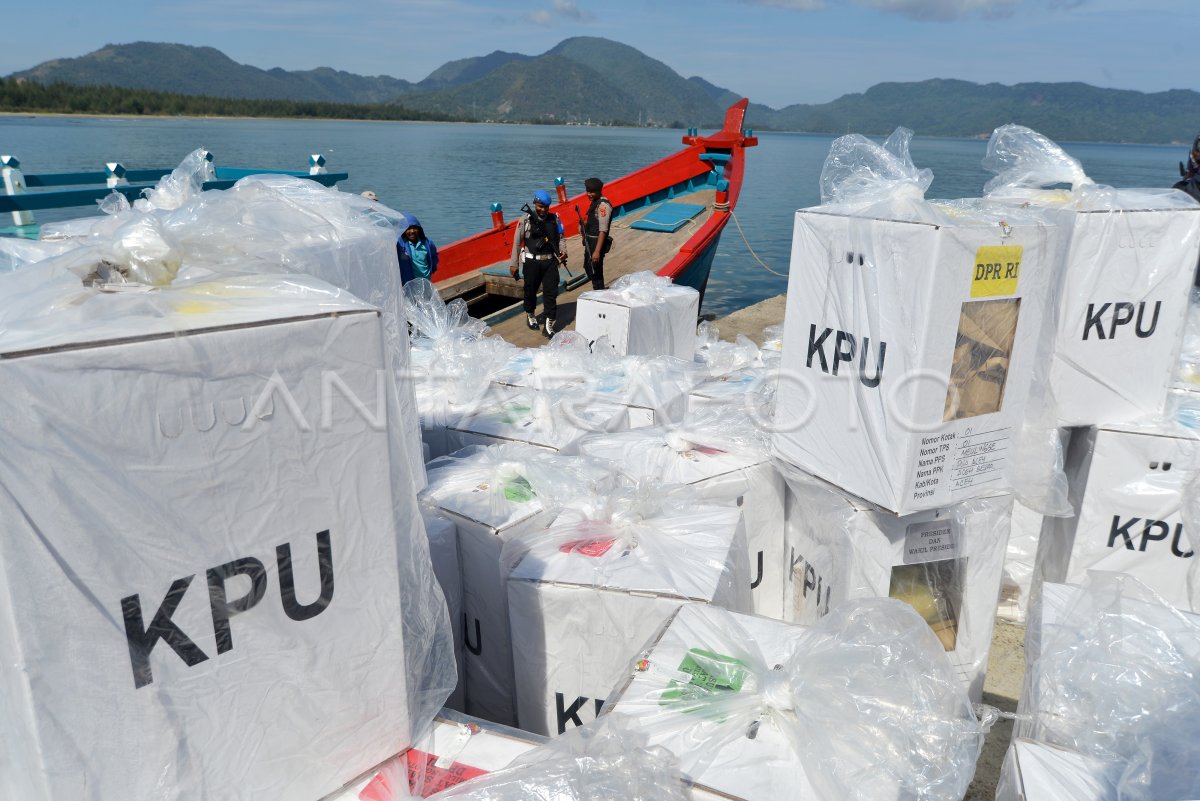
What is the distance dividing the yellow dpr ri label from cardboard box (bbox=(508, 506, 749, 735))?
0.93 metres

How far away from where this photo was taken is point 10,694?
104 centimetres

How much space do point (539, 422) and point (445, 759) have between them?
187 cm

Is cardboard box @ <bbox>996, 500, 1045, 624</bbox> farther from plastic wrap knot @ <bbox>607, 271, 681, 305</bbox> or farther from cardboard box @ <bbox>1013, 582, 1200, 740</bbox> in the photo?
plastic wrap knot @ <bbox>607, 271, 681, 305</bbox>

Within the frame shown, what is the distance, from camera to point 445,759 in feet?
5.01

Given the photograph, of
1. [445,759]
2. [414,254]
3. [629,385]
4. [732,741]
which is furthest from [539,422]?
[414,254]

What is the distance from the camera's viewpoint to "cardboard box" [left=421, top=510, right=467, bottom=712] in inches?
88.7

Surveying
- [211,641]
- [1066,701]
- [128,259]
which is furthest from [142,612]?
[1066,701]

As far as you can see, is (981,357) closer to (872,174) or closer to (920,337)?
(920,337)

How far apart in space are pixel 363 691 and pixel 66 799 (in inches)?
18.3

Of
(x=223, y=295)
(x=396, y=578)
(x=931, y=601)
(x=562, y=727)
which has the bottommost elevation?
(x=562, y=727)

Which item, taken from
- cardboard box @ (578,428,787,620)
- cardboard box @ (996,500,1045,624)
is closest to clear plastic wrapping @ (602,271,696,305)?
cardboard box @ (578,428,787,620)

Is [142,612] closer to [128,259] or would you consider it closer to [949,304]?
[128,259]

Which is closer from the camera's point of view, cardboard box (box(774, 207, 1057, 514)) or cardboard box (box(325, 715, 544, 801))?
cardboard box (box(325, 715, 544, 801))

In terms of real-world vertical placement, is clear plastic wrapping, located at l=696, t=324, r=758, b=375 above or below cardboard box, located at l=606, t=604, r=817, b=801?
below
